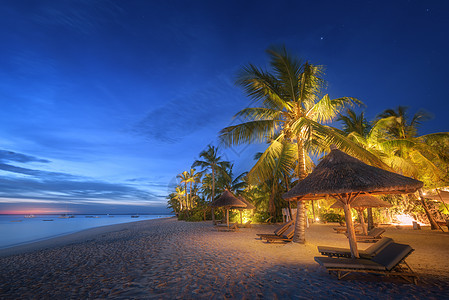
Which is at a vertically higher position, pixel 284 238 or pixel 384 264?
pixel 384 264

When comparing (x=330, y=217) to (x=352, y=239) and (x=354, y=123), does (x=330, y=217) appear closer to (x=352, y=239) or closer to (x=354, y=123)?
(x=354, y=123)

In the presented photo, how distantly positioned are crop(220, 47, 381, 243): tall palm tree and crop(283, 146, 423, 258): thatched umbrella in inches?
83.3

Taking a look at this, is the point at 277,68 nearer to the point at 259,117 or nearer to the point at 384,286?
A: the point at 259,117

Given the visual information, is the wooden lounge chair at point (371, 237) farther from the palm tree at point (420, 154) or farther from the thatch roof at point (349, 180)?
the thatch roof at point (349, 180)

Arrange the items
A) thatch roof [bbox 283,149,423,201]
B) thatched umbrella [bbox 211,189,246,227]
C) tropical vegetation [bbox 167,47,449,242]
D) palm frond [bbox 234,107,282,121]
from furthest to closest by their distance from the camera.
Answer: thatched umbrella [bbox 211,189,246,227], palm frond [bbox 234,107,282,121], tropical vegetation [bbox 167,47,449,242], thatch roof [bbox 283,149,423,201]

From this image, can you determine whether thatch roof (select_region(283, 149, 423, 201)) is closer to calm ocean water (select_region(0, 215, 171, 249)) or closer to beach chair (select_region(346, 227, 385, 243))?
beach chair (select_region(346, 227, 385, 243))

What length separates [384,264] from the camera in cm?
409

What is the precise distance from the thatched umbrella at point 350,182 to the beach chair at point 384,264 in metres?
0.59

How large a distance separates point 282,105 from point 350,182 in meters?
5.07

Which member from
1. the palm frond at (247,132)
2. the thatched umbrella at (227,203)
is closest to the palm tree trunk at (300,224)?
the palm frond at (247,132)

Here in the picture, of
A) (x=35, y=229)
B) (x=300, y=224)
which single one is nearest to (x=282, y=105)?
(x=300, y=224)

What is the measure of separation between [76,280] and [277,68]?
9.02 meters

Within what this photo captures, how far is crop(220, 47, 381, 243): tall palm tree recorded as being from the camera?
821 centimetres

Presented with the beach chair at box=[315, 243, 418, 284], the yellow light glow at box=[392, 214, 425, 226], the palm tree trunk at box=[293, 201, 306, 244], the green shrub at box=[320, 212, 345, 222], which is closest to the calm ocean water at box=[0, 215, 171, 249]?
the palm tree trunk at box=[293, 201, 306, 244]
